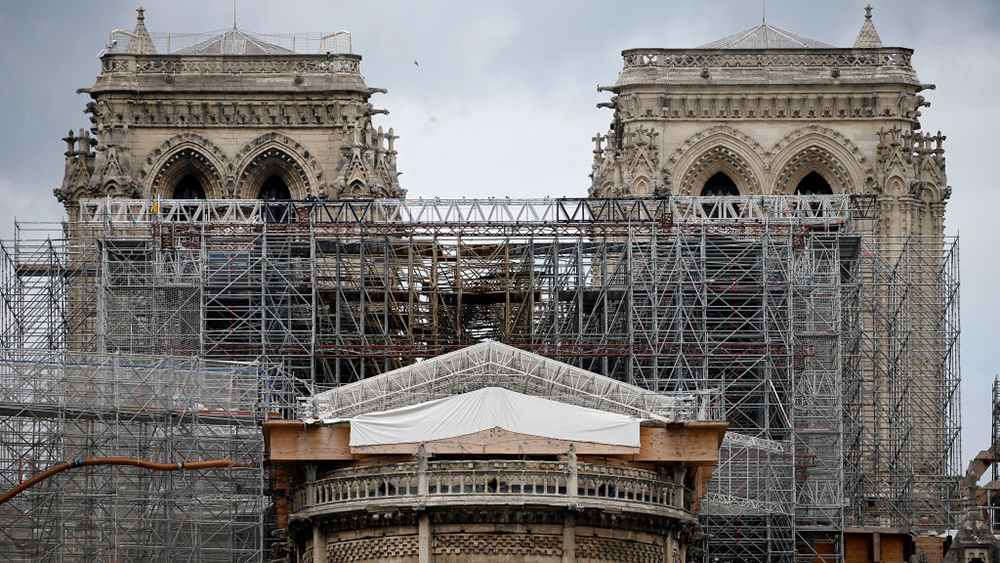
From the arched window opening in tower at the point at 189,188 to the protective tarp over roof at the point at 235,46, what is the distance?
191 inches

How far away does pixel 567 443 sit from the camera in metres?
83.3

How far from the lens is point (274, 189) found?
116m

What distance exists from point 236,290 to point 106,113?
43.6 ft

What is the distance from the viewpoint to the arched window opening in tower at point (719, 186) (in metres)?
115

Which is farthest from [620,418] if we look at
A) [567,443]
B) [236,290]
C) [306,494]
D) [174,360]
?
[236,290]

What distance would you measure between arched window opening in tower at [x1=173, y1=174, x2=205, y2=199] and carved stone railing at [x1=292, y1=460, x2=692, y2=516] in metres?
33.9

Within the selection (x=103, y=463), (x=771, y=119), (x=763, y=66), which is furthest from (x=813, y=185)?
(x=103, y=463)

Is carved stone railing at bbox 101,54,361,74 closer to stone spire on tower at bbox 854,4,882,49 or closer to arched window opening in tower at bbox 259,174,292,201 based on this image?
arched window opening in tower at bbox 259,174,292,201

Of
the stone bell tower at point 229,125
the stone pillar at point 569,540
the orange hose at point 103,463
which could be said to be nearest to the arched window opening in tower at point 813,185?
the stone bell tower at point 229,125

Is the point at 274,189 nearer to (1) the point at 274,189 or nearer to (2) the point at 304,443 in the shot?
(1) the point at 274,189

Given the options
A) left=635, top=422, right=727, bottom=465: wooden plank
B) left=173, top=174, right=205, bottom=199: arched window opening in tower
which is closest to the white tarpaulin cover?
left=635, top=422, right=727, bottom=465: wooden plank

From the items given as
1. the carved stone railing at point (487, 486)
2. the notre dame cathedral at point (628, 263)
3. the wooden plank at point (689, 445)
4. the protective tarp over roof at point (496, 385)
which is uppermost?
the notre dame cathedral at point (628, 263)

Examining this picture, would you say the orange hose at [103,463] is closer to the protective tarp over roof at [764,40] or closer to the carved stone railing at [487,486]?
the carved stone railing at [487,486]

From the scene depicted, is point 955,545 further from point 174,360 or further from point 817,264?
point 174,360
